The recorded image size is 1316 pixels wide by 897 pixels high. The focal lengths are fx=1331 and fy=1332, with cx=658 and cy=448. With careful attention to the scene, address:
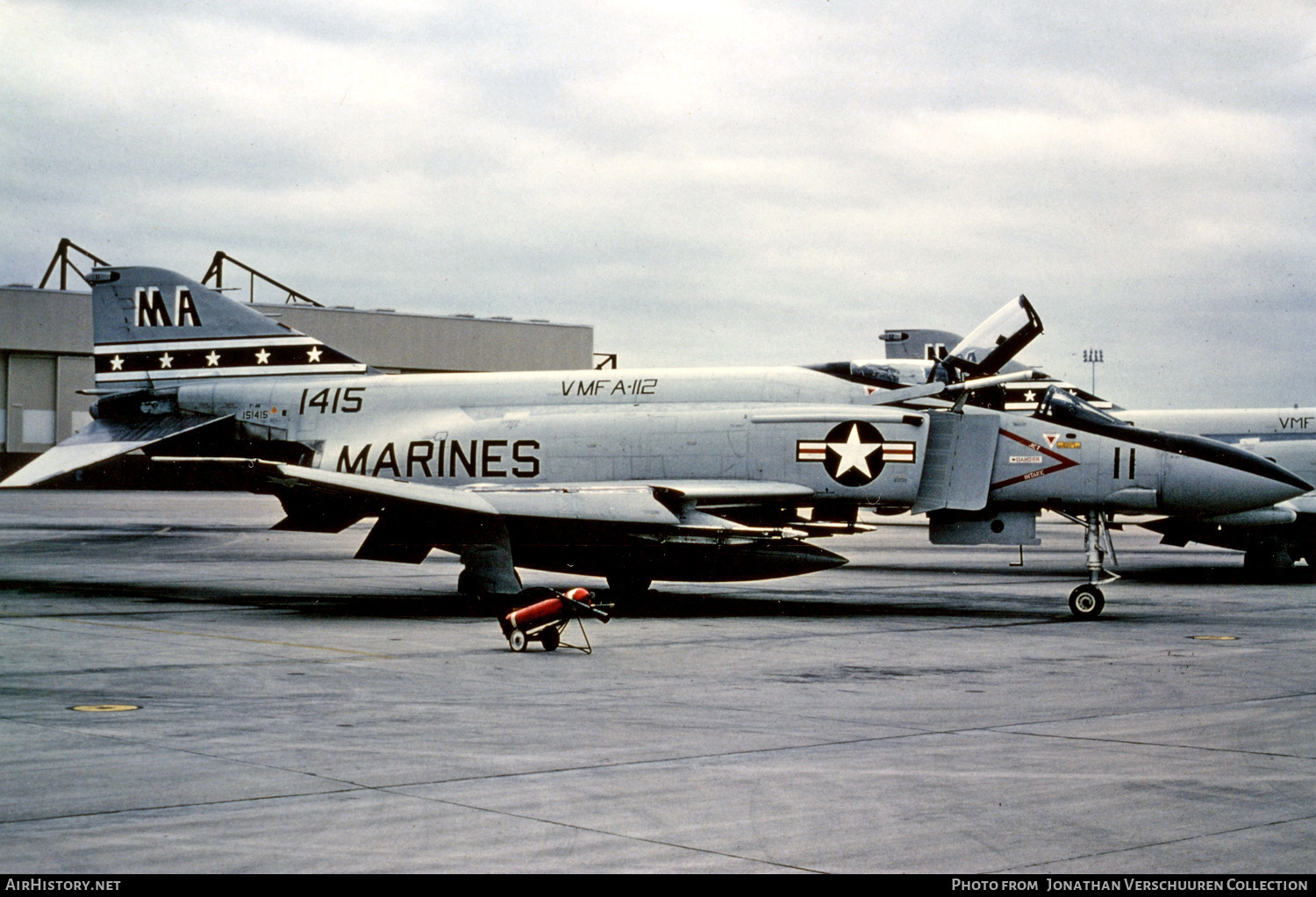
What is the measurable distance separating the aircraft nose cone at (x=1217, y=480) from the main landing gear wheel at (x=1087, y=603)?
72.1 inches

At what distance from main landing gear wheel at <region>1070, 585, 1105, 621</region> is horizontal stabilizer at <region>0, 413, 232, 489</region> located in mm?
11543

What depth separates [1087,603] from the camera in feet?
48.0

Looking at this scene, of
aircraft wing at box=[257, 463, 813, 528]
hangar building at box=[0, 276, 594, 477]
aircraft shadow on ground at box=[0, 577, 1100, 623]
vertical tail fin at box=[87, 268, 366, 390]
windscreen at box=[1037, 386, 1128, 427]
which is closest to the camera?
aircraft wing at box=[257, 463, 813, 528]

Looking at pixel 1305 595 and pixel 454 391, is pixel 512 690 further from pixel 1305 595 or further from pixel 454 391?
pixel 1305 595

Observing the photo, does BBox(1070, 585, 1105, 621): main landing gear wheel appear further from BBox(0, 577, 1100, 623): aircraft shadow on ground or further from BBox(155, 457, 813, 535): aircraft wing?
BBox(155, 457, 813, 535): aircraft wing

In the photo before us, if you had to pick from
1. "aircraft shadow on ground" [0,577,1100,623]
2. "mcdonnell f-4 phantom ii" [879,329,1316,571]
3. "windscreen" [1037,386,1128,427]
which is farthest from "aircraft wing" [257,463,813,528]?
"windscreen" [1037,386,1128,427]

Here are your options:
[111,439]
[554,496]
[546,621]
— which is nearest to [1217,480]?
[554,496]

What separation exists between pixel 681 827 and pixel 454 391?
42.3 ft

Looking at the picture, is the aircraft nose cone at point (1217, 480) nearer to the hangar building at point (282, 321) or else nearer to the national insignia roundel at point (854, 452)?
the national insignia roundel at point (854, 452)

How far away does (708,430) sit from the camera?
53.3 feet

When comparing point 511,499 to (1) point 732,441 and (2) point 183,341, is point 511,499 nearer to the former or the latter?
(1) point 732,441

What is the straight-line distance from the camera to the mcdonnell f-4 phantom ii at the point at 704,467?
15117 millimetres

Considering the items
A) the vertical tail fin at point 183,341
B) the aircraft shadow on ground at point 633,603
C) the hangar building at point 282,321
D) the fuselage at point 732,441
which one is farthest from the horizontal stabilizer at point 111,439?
the hangar building at point 282,321

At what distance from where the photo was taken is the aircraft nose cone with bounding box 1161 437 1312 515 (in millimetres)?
15695
